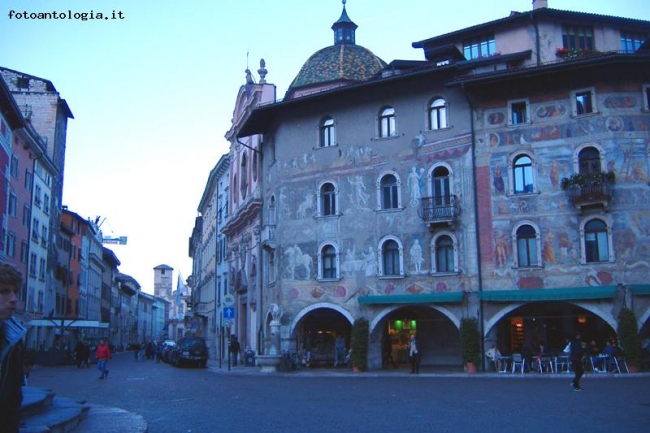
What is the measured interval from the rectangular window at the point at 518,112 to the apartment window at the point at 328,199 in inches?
341

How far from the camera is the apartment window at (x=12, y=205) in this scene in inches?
1779

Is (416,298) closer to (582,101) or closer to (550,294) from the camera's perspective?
(550,294)

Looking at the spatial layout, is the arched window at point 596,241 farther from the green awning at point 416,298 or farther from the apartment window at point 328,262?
the apartment window at point 328,262

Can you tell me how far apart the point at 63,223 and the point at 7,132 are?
23.9m

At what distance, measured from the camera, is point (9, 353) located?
14.4 feet

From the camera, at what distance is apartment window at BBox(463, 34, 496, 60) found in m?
35.4

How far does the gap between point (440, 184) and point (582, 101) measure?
21.5ft

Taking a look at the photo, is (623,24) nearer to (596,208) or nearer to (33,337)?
(596,208)

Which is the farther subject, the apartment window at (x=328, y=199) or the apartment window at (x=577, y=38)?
the apartment window at (x=577, y=38)

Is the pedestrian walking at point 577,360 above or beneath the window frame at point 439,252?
beneath

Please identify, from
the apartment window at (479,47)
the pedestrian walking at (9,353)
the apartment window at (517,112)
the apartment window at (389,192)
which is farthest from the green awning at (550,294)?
the pedestrian walking at (9,353)

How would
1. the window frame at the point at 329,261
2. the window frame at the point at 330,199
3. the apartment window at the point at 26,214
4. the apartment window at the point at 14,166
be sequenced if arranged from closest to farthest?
1. the window frame at the point at 329,261
2. the window frame at the point at 330,199
3. the apartment window at the point at 14,166
4. the apartment window at the point at 26,214

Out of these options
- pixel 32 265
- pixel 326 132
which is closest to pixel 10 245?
pixel 32 265

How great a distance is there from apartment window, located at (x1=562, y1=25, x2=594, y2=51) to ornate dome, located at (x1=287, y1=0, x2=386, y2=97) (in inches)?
397
